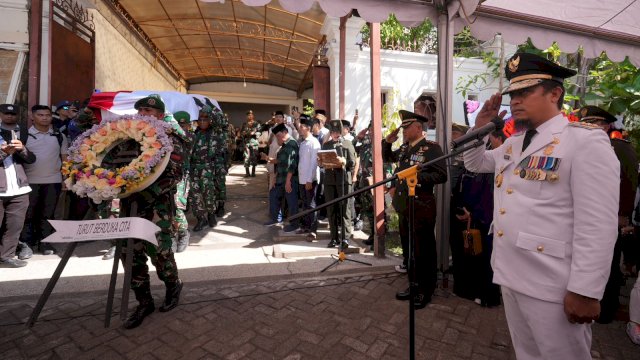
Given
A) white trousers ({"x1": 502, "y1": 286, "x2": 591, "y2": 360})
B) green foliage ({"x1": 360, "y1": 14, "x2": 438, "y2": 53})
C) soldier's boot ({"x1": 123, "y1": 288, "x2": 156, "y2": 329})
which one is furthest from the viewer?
A: green foliage ({"x1": 360, "y1": 14, "x2": 438, "y2": 53})

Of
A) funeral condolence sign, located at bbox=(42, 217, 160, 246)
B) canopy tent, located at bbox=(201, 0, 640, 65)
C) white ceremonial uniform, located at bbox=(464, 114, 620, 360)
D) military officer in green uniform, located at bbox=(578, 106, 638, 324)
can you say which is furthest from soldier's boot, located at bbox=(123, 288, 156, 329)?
military officer in green uniform, located at bbox=(578, 106, 638, 324)

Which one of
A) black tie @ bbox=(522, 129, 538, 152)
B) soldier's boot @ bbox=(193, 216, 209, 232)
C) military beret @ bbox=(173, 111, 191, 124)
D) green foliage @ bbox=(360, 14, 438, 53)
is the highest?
green foliage @ bbox=(360, 14, 438, 53)

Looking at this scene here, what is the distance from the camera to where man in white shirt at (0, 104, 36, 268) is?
14.9 ft

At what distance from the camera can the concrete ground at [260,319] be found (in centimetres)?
278

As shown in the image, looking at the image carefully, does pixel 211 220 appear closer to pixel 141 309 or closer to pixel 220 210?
pixel 220 210

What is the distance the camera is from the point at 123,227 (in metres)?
2.58

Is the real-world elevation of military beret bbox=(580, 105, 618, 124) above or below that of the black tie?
above

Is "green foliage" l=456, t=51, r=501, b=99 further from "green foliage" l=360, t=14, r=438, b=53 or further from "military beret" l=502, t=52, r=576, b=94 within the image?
"military beret" l=502, t=52, r=576, b=94

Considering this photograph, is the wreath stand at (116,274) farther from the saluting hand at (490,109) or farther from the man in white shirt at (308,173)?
the man in white shirt at (308,173)

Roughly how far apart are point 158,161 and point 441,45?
3.65m

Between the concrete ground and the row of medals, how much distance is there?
1.78 metres

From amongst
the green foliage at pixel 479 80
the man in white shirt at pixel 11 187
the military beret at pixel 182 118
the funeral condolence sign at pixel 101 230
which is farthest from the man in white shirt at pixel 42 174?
the green foliage at pixel 479 80

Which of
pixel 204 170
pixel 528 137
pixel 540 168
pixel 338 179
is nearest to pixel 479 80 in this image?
pixel 338 179

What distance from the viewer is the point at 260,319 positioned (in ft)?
10.8
